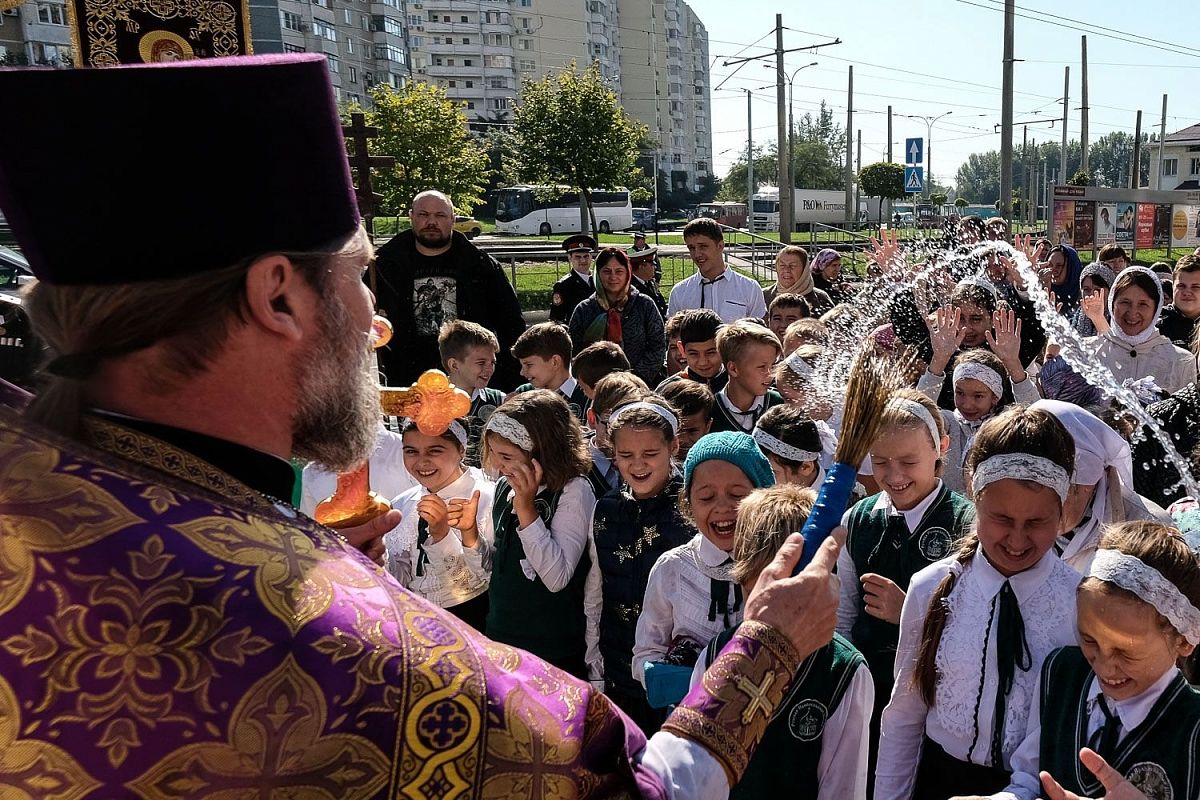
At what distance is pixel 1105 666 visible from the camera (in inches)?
90.0

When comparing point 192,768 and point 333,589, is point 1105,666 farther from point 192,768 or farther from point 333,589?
point 192,768

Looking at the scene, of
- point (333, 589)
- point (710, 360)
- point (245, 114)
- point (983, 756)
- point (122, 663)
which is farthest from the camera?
point (710, 360)

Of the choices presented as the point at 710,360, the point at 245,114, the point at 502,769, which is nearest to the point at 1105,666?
the point at 502,769

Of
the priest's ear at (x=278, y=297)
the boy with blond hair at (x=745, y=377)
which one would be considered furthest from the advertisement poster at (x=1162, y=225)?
the priest's ear at (x=278, y=297)

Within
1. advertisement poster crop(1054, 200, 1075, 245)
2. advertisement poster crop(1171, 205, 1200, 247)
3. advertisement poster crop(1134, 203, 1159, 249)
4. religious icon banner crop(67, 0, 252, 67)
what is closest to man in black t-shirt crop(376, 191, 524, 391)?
religious icon banner crop(67, 0, 252, 67)

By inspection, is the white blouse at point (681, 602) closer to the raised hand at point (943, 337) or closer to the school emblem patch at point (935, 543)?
the school emblem patch at point (935, 543)

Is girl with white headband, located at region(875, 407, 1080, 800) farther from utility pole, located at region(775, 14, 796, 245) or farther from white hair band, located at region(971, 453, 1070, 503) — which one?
utility pole, located at region(775, 14, 796, 245)

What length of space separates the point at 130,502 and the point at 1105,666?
211 cm

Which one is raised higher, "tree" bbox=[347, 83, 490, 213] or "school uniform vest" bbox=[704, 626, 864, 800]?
"tree" bbox=[347, 83, 490, 213]

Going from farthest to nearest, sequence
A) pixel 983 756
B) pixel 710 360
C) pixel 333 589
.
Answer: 1. pixel 710 360
2. pixel 983 756
3. pixel 333 589

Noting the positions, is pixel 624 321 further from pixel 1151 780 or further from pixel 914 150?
pixel 914 150

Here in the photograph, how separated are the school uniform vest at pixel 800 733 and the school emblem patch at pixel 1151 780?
0.68 metres

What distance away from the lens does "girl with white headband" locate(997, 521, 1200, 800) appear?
87.4 inches

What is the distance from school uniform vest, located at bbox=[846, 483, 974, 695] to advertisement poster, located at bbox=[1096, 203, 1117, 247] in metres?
16.1
